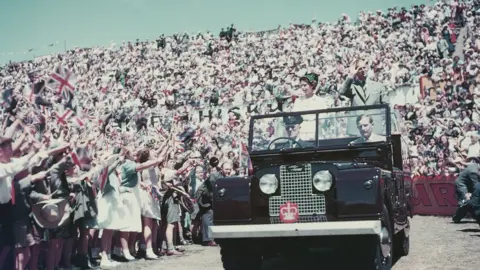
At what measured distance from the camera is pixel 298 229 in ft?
20.9

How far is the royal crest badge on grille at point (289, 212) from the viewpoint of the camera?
666cm

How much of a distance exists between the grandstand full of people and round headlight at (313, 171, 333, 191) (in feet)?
6.18

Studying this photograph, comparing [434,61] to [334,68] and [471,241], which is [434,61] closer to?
[334,68]

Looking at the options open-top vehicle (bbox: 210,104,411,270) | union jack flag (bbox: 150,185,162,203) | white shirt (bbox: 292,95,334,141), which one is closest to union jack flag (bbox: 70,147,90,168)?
union jack flag (bbox: 150,185,162,203)

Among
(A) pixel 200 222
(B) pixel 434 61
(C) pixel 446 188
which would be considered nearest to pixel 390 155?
(A) pixel 200 222

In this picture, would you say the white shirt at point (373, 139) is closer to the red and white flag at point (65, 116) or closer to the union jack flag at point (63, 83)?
the red and white flag at point (65, 116)

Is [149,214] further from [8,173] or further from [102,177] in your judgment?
[8,173]

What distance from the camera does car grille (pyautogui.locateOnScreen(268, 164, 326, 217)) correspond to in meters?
6.65

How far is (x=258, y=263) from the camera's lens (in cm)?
723

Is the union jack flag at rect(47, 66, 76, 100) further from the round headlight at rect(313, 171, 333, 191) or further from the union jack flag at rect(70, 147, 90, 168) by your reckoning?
the round headlight at rect(313, 171, 333, 191)

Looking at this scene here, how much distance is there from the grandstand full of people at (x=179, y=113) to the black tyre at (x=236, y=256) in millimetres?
1884

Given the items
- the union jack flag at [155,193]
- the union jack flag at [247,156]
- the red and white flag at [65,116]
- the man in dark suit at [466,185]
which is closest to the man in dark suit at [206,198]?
the union jack flag at [155,193]

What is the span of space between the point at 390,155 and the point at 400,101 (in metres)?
14.9

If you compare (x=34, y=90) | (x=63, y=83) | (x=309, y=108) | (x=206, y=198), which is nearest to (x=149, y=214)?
(x=206, y=198)
